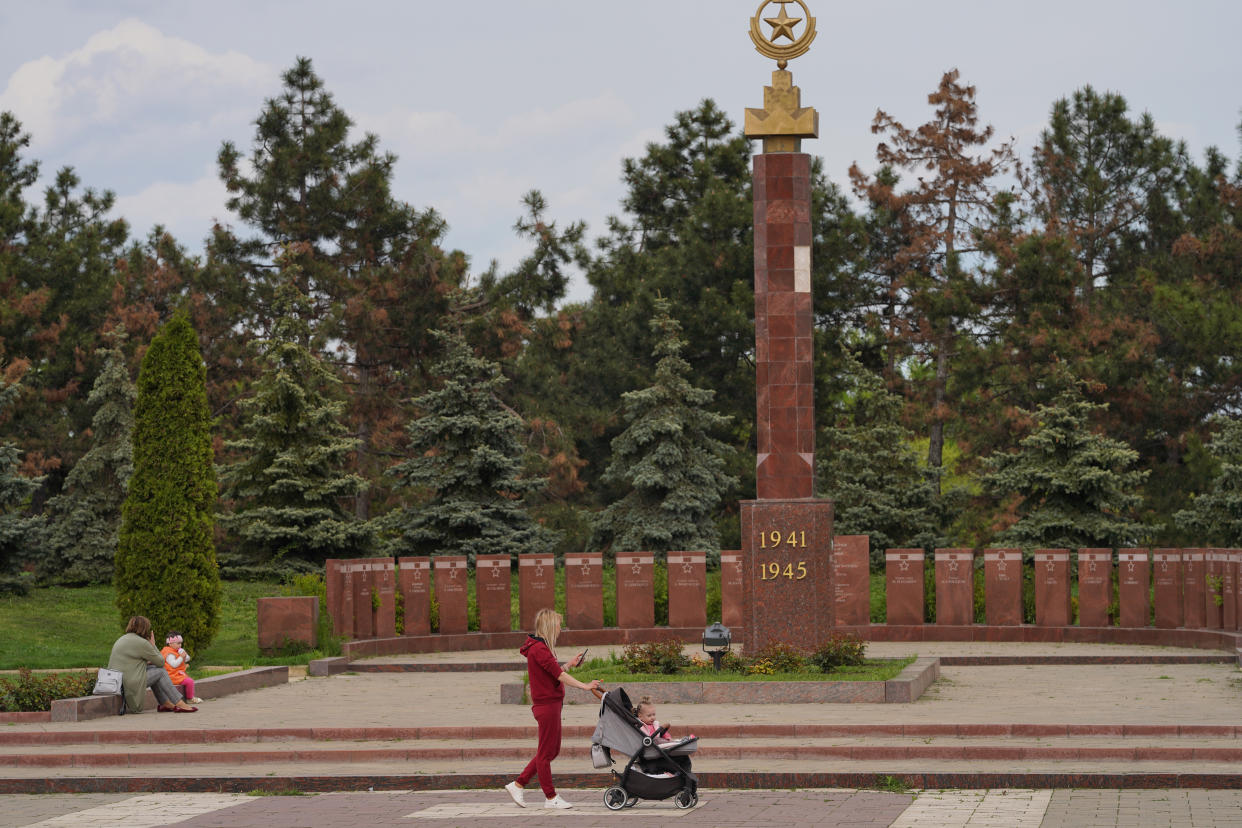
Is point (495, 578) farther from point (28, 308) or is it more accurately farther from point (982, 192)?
point (982, 192)

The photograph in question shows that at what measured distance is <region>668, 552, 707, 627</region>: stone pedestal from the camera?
85.3 ft

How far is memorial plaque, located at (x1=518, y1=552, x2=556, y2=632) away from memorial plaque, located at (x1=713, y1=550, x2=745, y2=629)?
3081mm

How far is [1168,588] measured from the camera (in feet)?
82.1

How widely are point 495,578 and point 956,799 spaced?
15306mm

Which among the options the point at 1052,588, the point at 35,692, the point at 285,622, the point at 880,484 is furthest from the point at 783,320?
the point at 880,484

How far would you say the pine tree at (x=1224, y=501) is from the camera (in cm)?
2984

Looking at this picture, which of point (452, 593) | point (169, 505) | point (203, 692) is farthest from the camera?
point (452, 593)

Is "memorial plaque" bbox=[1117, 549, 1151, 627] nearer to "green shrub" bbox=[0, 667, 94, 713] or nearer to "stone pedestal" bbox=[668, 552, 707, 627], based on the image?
"stone pedestal" bbox=[668, 552, 707, 627]

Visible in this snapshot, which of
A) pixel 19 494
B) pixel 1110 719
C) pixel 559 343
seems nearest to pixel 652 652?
pixel 1110 719

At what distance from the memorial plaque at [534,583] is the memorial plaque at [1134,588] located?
9.81 metres

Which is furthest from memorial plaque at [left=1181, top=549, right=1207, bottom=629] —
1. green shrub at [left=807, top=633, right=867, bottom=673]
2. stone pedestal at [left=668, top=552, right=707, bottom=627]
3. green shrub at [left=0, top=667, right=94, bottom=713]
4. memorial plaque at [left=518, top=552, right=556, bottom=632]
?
green shrub at [left=0, top=667, right=94, bottom=713]

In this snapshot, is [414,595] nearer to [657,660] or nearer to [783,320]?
[657,660]

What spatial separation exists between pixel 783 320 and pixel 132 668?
9342 millimetres

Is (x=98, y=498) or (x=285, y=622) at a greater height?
(x=98, y=498)
